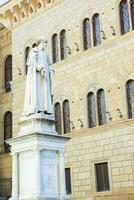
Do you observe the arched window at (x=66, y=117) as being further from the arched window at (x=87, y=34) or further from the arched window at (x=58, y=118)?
the arched window at (x=87, y=34)

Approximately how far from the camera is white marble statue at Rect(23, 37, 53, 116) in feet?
36.3

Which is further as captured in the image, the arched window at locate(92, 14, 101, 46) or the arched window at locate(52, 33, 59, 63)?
the arched window at locate(52, 33, 59, 63)

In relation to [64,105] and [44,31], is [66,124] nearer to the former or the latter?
[64,105]

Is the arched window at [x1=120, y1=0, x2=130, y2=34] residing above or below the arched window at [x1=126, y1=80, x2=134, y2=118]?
above

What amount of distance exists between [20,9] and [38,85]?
13.2 m

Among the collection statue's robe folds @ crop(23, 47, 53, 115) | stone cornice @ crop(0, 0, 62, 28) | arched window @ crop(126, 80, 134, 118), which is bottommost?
statue's robe folds @ crop(23, 47, 53, 115)

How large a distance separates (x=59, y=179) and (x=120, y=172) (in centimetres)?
643

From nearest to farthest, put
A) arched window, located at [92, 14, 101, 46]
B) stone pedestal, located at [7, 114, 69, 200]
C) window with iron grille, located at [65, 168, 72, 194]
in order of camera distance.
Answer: stone pedestal, located at [7, 114, 69, 200]
window with iron grille, located at [65, 168, 72, 194]
arched window, located at [92, 14, 101, 46]

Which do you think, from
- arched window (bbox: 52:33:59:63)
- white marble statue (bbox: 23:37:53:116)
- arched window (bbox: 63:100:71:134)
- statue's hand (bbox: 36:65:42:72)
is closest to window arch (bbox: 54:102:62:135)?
arched window (bbox: 63:100:71:134)

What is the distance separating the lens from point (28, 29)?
2300cm

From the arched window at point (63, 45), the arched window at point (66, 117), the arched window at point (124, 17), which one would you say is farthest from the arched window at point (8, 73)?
the arched window at point (124, 17)

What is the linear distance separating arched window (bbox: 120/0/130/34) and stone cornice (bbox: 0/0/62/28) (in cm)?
427

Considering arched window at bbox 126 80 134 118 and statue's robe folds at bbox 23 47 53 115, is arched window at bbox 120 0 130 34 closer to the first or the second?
arched window at bbox 126 80 134 118

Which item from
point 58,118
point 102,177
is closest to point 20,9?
point 58,118
